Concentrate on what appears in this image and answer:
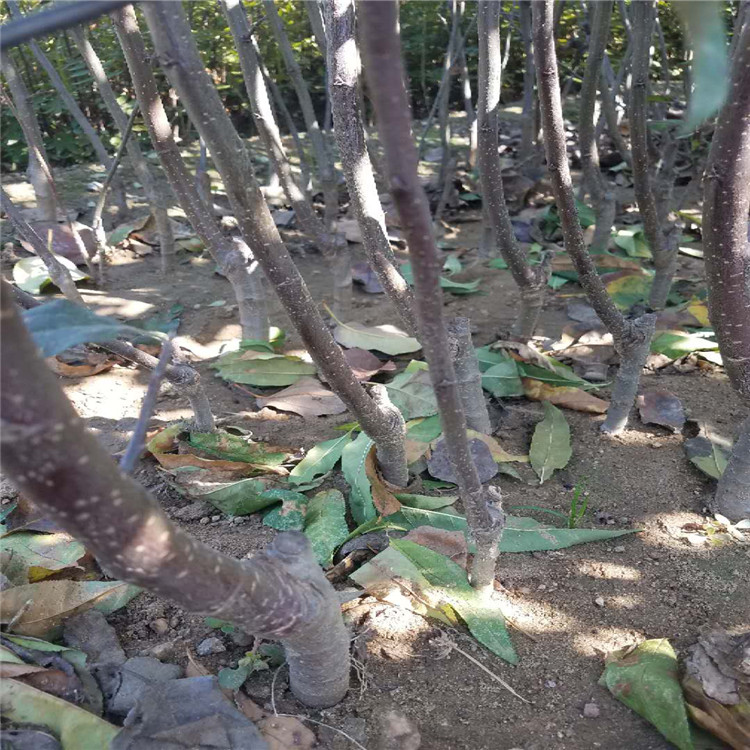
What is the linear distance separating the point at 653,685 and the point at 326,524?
809 mm

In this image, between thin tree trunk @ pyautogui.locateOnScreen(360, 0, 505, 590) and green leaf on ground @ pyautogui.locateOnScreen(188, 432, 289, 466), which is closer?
thin tree trunk @ pyautogui.locateOnScreen(360, 0, 505, 590)

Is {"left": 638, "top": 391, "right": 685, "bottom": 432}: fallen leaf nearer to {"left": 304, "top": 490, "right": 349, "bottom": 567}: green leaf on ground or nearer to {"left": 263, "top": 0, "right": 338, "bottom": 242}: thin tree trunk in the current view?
{"left": 304, "top": 490, "right": 349, "bottom": 567}: green leaf on ground

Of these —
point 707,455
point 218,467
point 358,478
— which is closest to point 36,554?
point 218,467

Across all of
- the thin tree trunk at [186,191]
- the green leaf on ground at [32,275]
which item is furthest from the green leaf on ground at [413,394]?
the green leaf on ground at [32,275]

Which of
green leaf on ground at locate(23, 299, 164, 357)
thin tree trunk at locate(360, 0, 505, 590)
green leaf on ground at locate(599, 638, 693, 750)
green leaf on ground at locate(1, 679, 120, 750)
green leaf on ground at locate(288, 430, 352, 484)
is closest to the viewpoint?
thin tree trunk at locate(360, 0, 505, 590)

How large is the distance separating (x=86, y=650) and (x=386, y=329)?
1897 millimetres

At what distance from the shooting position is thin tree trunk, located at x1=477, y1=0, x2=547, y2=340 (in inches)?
80.5

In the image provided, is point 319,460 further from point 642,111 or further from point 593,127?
point 593,127

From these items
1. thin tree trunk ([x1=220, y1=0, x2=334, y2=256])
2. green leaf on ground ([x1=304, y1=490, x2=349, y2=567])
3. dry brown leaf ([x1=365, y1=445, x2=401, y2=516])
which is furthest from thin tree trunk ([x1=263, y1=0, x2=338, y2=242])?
green leaf on ground ([x1=304, y1=490, x2=349, y2=567])

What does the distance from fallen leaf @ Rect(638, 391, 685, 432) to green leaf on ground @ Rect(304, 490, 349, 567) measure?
107 centimetres

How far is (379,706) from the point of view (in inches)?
53.9

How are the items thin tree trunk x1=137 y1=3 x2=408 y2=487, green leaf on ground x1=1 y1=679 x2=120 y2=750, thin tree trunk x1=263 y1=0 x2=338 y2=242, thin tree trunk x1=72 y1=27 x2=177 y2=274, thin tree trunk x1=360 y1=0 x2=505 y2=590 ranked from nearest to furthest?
1. thin tree trunk x1=360 y1=0 x2=505 y2=590
2. thin tree trunk x1=137 y1=3 x2=408 y2=487
3. green leaf on ground x1=1 y1=679 x2=120 y2=750
4. thin tree trunk x1=72 y1=27 x2=177 y2=274
5. thin tree trunk x1=263 y1=0 x2=338 y2=242

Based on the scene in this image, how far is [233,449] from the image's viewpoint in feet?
6.97

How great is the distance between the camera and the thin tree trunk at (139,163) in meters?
3.38
